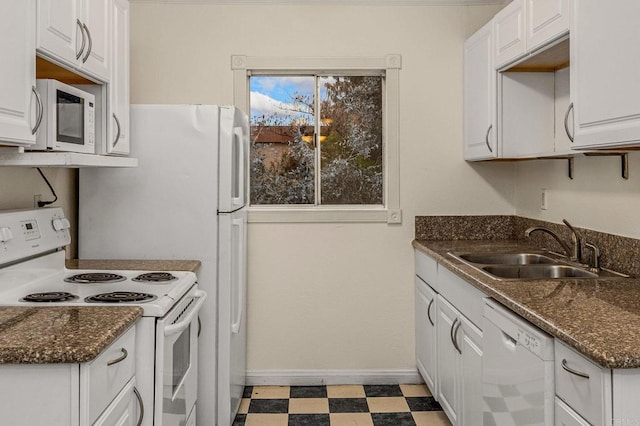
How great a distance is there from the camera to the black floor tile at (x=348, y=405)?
3086 mm

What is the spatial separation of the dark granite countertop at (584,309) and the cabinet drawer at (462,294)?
6cm

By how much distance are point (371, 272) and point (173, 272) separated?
144 centimetres

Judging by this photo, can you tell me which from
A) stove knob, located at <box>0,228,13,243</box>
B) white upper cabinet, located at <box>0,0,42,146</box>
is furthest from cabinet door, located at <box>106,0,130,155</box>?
white upper cabinet, located at <box>0,0,42,146</box>

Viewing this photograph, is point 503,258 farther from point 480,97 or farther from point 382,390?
point 382,390

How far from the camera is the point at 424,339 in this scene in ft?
10.6

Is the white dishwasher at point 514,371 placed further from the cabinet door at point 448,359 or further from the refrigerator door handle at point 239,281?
the refrigerator door handle at point 239,281

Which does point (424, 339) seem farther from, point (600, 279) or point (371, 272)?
point (600, 279)

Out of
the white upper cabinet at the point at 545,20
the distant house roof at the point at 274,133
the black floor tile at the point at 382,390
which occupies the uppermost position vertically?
the white upper cabinet at the point at 545,20

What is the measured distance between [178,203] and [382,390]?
5.62 feet

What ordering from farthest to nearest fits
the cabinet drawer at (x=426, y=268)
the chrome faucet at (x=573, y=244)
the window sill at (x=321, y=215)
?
the window sill at (x=321, y=215)
the cabinet drawer at (x=426, y=268)
the chrome faucet at (x=573, y=244)

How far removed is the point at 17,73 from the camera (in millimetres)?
1578

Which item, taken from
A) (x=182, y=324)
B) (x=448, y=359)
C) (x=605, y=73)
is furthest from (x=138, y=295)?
(x=605, y=73)

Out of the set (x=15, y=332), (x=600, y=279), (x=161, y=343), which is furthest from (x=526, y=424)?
(x=15, y=332)

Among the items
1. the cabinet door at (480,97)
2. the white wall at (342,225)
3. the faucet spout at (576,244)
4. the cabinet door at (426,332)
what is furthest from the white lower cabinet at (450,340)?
the cabinet door at (480,97)
